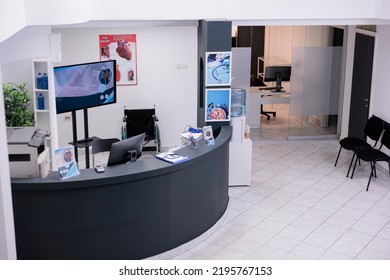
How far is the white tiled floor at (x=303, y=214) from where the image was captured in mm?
6445

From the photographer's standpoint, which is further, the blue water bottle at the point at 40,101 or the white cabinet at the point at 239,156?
the blue water bottle at the point at 40,101

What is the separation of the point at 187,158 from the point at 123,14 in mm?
2287

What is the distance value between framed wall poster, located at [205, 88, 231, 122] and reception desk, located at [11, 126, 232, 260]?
112 centimetres

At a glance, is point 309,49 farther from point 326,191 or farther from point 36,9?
point 36,9

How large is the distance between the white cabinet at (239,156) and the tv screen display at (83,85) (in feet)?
6.24

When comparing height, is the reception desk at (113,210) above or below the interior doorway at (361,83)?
below

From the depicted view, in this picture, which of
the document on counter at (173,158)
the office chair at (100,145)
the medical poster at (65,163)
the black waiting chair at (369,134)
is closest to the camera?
the medical poster at (65,163)

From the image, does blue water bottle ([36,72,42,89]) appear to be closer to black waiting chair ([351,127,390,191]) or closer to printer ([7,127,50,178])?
printer ([7,127,50,178])

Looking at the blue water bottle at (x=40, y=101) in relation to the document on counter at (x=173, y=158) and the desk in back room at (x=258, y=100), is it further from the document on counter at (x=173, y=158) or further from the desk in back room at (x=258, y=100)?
the desk in back room at (x=258, y=100)

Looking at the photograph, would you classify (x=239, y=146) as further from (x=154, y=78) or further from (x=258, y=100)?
(x=258, y=100)

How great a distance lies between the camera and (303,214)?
7.44 metres

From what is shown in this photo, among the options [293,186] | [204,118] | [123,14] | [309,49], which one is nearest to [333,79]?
[309,49]

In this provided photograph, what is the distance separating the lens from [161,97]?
9.88 meters

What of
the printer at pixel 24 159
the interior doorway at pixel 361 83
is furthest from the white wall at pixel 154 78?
the printer at pixel 24 159
